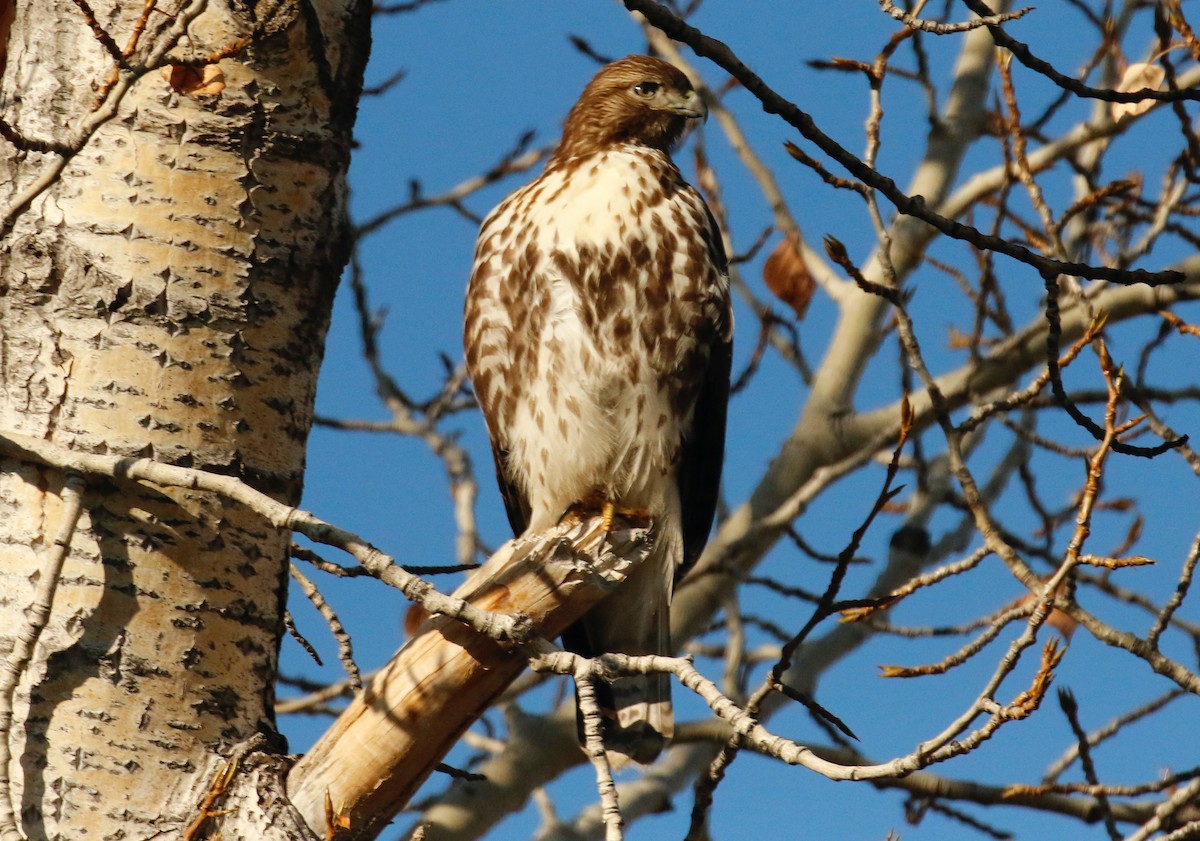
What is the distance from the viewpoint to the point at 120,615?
2.18 m

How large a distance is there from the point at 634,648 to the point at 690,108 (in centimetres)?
154

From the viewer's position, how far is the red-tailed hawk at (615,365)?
3.39 meters

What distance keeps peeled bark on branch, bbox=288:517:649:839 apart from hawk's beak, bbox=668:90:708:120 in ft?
5.80

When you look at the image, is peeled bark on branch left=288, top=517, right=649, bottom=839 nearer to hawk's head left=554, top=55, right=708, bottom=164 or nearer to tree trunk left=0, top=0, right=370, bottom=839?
tree trunk left=0, top=0, right=370, bottom=839

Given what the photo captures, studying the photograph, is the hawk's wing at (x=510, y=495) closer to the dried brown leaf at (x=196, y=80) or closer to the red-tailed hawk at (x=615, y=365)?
the red-tailed hawk at (x=615, y=365)

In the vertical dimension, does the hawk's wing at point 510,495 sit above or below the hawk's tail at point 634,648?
above

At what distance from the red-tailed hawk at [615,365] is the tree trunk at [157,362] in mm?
957

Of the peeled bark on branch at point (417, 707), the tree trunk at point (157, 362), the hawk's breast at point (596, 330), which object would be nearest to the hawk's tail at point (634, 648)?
the hawk's breast at point (596, 330)

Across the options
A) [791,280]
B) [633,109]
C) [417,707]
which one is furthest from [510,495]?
[791,280]

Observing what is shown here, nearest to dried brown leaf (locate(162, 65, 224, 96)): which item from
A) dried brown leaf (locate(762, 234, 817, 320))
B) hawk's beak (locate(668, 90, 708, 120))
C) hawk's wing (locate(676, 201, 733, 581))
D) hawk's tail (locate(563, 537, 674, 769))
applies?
hawk's wing (locate(676, 201, 733, 581))

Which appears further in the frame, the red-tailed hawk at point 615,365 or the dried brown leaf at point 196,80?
the red-tailed hawk at point 615,365

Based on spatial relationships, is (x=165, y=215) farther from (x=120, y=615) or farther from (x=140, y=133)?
(x=120, y=615)

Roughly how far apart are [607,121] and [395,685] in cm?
210

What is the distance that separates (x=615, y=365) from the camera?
3.38 m
